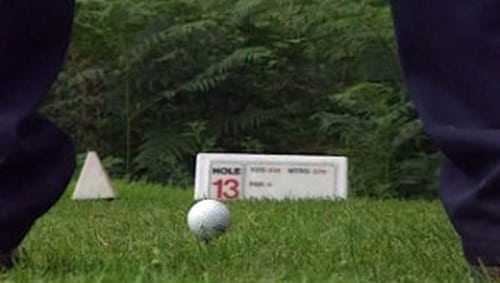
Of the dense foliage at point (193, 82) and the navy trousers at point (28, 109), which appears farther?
the dense foliage at point (193, 82)

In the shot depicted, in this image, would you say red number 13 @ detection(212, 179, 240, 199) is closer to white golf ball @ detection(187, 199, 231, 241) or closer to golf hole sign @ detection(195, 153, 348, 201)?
golf hole sign @ detection(195, 153, 348, 201)

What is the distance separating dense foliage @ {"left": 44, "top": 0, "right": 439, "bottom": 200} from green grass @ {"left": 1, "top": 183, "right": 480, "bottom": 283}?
277 cm

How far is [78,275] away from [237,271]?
0.22m

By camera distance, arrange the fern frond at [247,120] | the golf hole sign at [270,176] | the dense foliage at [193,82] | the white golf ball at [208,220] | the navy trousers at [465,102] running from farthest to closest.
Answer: the fern frond at [247,120] → the dense foliage at [193,82] → the golf hole sign at [270,176] → the white golf ball at [208,220] → the navy trousers at [465,102]

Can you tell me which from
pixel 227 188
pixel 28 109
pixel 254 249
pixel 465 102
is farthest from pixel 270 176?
pixel 465 102

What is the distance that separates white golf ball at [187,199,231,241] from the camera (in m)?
2.34

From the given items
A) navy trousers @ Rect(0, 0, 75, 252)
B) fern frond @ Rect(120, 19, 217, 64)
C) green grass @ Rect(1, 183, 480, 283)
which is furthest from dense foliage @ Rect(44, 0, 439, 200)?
navy trousers @ Rect(0, 0, 75, 252)

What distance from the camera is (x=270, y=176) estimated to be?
14.8 feet

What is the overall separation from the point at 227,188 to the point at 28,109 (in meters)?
2.70

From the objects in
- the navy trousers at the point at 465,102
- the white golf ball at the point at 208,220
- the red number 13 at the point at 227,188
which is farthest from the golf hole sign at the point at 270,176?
the navy trousers at the point at 465,102

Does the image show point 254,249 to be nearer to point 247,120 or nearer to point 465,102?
point 465,102

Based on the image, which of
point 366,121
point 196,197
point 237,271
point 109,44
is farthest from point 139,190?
point 237,271

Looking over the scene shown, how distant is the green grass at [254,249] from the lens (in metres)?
1.73

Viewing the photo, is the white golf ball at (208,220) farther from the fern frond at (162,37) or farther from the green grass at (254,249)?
the fern frond at (162,37)
